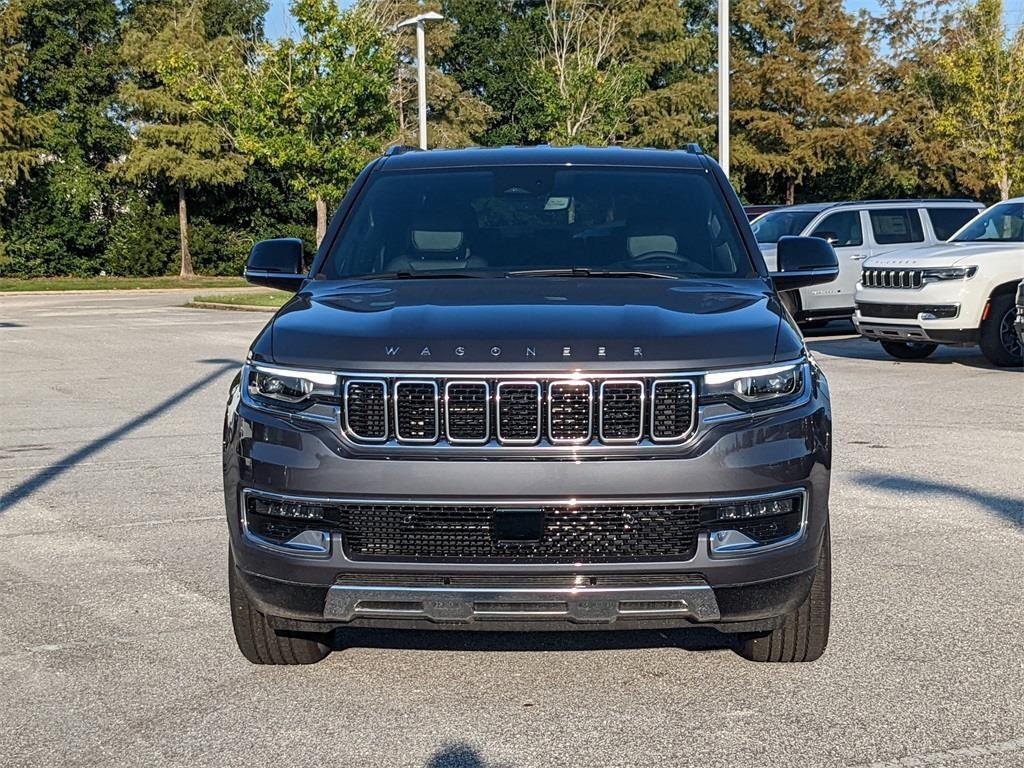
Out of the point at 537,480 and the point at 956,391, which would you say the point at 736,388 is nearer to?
the point at 537,480

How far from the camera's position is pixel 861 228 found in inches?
Answer: 770

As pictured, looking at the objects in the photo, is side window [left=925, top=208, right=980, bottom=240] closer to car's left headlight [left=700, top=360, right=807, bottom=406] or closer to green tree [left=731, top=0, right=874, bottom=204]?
car's left headlight [left=700, top=360, right=807, bottom=406]

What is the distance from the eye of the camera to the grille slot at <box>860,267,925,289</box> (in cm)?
1527

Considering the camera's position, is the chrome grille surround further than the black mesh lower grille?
No

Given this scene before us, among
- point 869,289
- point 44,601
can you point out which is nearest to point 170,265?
point 869,289

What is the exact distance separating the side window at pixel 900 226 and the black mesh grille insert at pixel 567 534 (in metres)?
16.3

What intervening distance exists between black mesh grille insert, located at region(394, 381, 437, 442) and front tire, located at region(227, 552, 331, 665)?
0.90m

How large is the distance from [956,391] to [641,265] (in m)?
8.48

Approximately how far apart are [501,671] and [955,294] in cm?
1124

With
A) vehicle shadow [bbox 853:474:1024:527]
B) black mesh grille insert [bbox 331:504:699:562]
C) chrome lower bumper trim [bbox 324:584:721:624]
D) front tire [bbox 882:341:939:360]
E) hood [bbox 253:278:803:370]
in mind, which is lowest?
front tire [bbox 882:341:939:360]

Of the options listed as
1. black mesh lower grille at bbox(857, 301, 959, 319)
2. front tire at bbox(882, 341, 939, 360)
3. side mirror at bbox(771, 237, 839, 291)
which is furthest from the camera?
front tire at bbox(882, 341, 939, 360)

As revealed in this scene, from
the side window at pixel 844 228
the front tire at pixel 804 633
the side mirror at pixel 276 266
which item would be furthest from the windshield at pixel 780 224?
the front tire at pixel 804 633

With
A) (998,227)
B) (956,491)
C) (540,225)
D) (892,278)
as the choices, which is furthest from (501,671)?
(998,227)

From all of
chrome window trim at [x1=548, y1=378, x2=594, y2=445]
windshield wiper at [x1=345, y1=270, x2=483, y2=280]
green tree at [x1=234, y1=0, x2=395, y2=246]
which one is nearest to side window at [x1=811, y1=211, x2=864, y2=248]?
green tree at [x1=234, y1=0, x2=395, y2=246]
